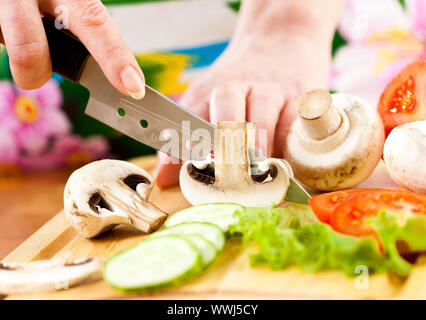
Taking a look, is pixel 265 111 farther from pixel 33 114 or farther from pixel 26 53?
pixel 33 114

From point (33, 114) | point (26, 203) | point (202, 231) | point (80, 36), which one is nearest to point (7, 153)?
point (33, 114)

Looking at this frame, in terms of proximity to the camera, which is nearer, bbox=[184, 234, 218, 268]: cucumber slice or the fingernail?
bbox=[184, 234, 218, 268]: cucumber slice

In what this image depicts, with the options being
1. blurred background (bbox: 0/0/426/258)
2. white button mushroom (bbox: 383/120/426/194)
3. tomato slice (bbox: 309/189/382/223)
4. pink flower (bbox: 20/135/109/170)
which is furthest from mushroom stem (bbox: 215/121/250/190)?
pink flower (bbox: 20/135/109/170)

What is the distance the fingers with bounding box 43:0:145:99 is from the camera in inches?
61.9

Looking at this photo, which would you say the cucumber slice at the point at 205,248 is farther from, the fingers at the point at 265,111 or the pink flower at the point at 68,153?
the pink flower at the point at 68,153

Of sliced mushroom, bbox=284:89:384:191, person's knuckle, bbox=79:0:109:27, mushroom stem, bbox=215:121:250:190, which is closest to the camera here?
person's knuckle, bbox=79:0:109:27

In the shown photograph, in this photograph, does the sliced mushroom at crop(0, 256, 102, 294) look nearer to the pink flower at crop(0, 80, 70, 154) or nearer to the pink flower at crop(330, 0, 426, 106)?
the pink flower at crop(0, 80, 70, 154)

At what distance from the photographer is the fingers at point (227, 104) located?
6.55 feet

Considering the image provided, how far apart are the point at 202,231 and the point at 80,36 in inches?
28.0

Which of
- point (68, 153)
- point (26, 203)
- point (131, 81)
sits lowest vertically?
point (68, 153)

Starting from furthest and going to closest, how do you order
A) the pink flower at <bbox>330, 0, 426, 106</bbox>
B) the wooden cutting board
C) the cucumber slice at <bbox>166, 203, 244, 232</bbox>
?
the pink flower at <bbox>330, 0, 426, 106</bbox>, the cucumber slice at <bbox>166, 203, 244, 232</bbox>, the wooden cutting board

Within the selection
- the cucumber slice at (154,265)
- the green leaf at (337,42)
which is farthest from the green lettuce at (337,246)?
the green leaf at (337,42)

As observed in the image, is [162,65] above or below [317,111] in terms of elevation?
below

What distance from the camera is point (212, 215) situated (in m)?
1.50
